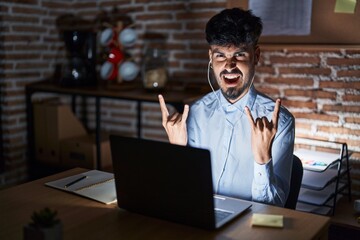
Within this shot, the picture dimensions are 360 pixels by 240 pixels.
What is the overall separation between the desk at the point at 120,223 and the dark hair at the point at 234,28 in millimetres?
665

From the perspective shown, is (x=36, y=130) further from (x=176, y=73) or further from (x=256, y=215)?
(x=256, y=215)

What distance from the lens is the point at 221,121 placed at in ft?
6.32

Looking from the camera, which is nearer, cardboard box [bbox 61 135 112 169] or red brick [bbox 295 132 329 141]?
red brick [bbox 295 132 329 141]

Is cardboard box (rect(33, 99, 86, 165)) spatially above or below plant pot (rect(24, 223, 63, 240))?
below

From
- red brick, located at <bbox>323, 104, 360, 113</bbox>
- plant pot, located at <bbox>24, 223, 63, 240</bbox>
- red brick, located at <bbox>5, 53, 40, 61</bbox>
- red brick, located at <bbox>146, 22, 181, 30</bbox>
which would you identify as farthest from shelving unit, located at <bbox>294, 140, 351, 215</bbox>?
red brick, located at <bbox>5, 53, 40, 61</bbox>

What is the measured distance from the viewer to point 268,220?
138cm

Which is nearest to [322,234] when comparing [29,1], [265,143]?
[265,143]

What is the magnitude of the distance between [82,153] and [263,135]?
1.80 m

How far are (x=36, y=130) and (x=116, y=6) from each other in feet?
3.49

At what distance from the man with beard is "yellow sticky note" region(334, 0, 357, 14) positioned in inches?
32.4

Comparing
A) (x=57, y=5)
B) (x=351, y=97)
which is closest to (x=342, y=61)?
(x=351, y=97)

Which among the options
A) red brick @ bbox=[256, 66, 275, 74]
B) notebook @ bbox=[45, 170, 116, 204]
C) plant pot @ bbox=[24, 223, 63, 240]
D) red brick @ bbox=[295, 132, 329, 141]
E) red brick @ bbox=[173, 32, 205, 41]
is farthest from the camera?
red brick @ bbox=[173, 32, 205, 41]

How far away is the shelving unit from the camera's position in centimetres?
231

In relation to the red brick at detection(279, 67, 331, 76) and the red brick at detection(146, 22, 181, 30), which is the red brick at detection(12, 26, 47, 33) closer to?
the red brick at detection(146, 22, 181, 30)
